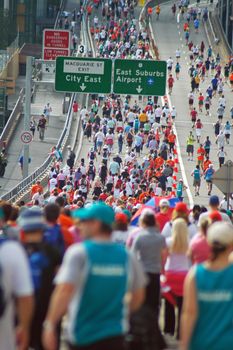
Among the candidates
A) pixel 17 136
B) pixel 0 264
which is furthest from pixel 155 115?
pixel 0 264

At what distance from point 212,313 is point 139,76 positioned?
124 feet

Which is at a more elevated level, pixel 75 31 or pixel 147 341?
pixel 147 341

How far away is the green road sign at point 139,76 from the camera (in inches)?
1853

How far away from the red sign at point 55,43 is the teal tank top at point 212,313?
43179 millimetres

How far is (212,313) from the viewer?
9.73m

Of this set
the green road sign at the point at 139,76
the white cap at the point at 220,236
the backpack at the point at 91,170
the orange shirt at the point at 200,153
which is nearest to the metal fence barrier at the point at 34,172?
the backpack at the point at 91,170

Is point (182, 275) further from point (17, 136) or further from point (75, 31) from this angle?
point (75, 31)

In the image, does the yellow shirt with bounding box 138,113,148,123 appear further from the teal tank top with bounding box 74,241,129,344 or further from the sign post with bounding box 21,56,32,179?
the teal tank top with bounding box 74,241,129,344

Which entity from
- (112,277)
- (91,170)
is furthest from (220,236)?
(91,170)

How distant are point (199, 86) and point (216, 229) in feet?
202

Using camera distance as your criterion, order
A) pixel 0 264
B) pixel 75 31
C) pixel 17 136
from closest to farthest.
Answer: pixel 0 264 < pixel 17 136 < pixel 75 31

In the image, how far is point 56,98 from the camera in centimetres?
7469

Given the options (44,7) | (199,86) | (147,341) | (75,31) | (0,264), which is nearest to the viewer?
(0,264)

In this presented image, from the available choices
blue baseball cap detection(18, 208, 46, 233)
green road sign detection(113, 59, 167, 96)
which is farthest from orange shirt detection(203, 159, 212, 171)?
blue baseball cap detection(18, 208, 46, 233)
